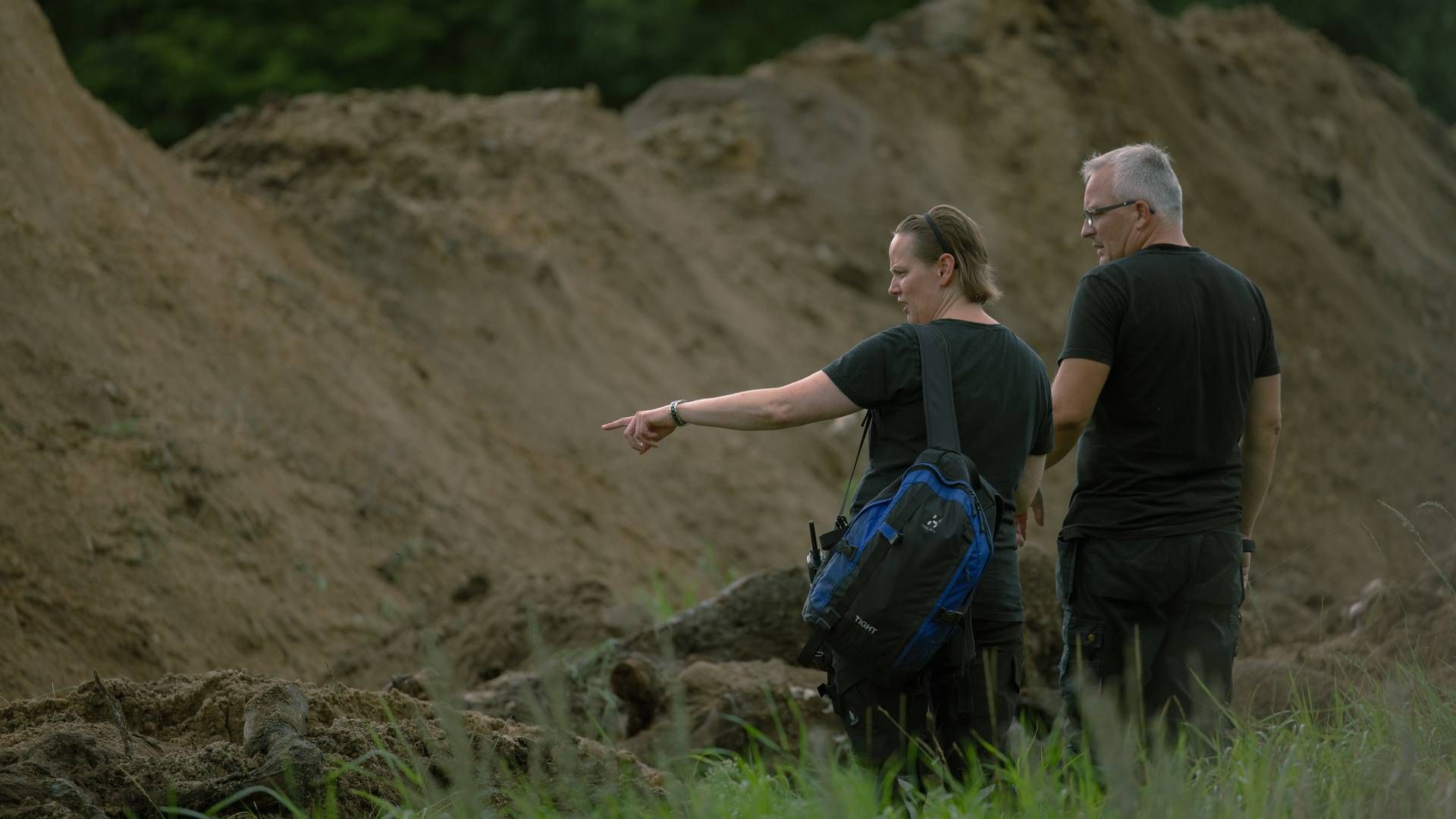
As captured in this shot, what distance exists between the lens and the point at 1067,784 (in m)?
3.72

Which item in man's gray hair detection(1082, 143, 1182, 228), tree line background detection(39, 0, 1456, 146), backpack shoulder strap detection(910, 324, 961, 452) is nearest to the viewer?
backpack shoulder strap detection(910, 324, 961, 452)

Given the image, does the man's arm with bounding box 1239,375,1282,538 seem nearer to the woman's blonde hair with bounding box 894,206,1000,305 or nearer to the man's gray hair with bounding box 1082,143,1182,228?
the man's gray hair with bounding box 1082,143,1182,228

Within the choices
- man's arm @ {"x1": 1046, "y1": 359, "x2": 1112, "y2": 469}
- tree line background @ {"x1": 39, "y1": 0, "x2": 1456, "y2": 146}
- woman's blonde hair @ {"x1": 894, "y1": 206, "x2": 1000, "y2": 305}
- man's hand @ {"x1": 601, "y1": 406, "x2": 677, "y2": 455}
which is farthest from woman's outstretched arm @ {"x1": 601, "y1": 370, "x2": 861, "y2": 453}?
tree line background @ {"x1": 39, "y1": 0, "x2": 1456, "y2": 146}

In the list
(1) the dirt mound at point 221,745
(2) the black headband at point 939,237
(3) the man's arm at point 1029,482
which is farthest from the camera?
(3) the man's arm at point 1029,482

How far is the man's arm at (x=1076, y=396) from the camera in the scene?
3.78 metres

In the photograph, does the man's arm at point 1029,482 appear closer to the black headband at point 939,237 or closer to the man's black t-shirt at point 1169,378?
the man's black t-shirt at point 1169,378

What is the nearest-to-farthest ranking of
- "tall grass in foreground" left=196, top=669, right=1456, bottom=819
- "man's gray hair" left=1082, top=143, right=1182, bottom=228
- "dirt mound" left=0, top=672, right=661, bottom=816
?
"tall grass in foreground" left=196, top=669, right=1456, bottom=819 < "dirt mound" left=0, top=672, right=661, bottom=816 < "man's gray hair" left=1082, top=143, right=1182, bottom=228

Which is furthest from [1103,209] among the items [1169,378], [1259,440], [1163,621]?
[1163,621]

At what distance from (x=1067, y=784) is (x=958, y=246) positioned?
1415 mm

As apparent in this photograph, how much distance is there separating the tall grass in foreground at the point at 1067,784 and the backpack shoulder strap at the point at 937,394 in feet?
2.46

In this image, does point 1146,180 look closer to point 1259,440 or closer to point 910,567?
point 1259,440

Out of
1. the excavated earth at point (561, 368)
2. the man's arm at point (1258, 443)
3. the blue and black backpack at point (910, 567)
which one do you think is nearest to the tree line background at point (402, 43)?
the excavated earth at point (561, 368)

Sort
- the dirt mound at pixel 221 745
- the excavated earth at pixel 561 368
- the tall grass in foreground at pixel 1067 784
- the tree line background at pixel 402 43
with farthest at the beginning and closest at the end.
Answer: the tree line background at pixel 402 43
the excavated earth at pixel 561 368
the dirt mound at pixel 221 745
the tall grass in foreground at pixel 1067 784

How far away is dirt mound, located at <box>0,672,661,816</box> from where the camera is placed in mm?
3279
